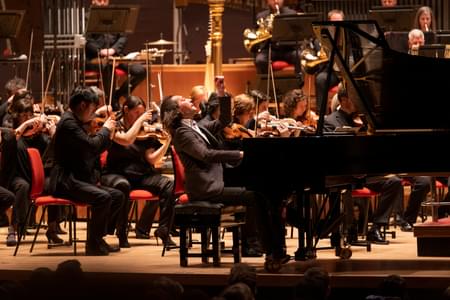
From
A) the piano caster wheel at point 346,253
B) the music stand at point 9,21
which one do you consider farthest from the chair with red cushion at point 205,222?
the music stand at point 9,21

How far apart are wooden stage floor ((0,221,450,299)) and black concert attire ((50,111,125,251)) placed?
0.29 meters

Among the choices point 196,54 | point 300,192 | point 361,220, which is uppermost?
point 196,54

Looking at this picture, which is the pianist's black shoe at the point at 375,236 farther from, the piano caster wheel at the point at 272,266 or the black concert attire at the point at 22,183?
the black concert attire at the point at 22,183

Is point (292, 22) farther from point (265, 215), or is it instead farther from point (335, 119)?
point (265, 215)

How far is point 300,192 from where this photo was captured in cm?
573

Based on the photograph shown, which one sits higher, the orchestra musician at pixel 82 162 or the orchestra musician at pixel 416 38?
the orchestra musician at pixel 416 38

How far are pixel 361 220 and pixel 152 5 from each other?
645 cm

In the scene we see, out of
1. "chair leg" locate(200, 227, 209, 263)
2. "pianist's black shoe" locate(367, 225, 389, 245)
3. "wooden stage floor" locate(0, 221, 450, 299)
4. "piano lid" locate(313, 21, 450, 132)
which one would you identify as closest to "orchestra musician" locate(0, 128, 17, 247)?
"wooden stage floor" locate(0, 221, 450, 299)

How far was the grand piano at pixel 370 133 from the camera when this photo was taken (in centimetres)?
553

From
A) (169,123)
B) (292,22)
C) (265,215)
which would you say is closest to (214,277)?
(265,215)

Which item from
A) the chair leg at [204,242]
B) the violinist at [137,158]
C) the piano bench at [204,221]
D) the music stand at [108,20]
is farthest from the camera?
the music stand at [108,20]

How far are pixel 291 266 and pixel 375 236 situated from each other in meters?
1.93

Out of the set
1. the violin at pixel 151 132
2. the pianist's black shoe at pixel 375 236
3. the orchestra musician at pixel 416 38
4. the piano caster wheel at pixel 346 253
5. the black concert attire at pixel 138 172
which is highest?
the orchestra musician at pixel 416 38

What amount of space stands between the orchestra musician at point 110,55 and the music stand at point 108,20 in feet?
2.90
